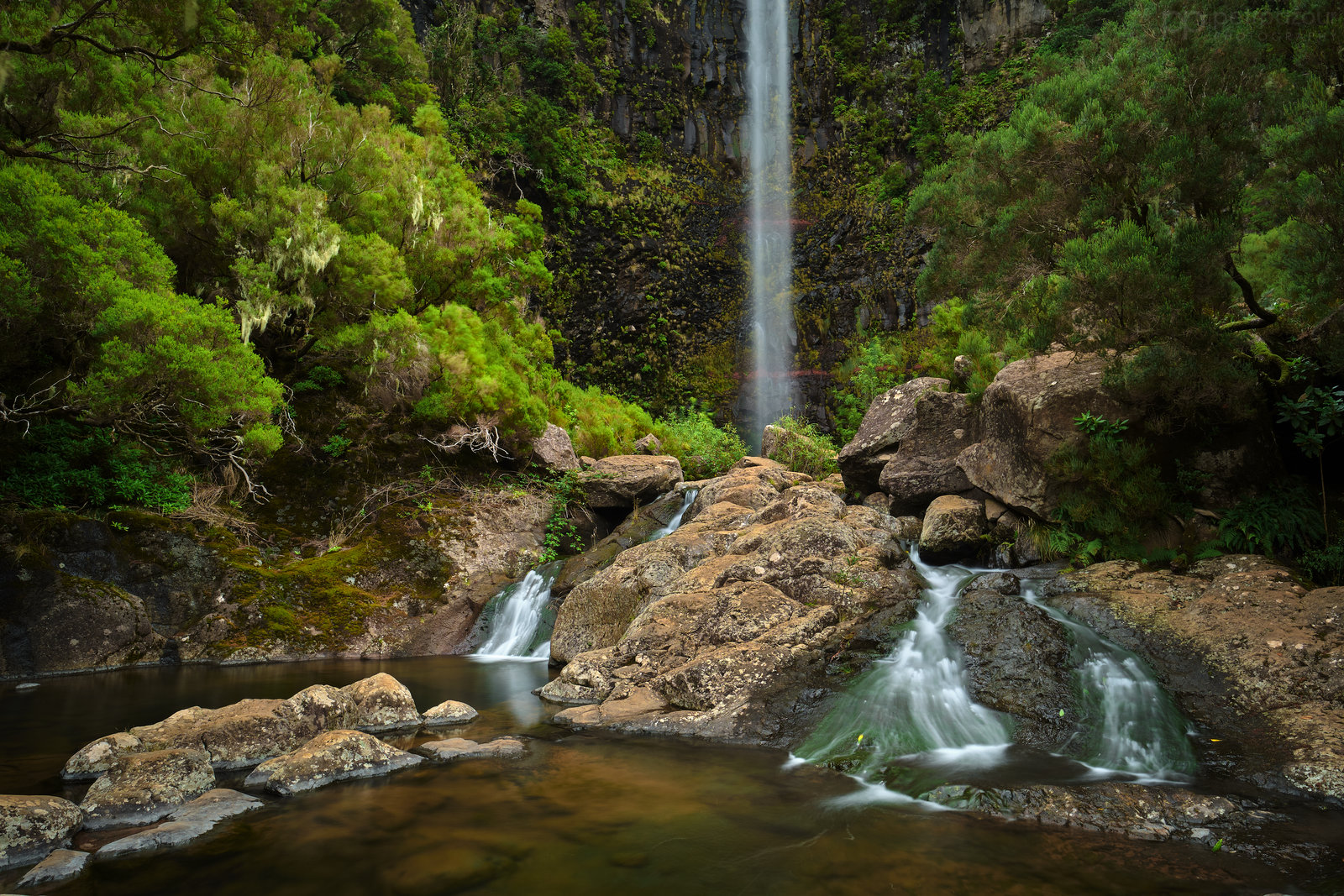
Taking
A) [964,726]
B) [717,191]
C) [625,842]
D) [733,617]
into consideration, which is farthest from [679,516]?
[717,191]

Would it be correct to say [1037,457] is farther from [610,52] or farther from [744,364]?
[610,52]

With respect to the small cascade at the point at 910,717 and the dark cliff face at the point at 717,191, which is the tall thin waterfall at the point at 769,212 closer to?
the dark cliff face at the point at 717,191

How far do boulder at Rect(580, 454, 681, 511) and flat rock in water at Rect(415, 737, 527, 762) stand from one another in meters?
9.14

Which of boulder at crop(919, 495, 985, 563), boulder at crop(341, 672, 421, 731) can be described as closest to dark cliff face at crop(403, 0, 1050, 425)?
boulder at crop(919, 495, 985, 563)

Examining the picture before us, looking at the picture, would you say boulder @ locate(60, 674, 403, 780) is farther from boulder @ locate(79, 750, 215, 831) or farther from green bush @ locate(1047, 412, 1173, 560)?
green bush @ locate(1047, 412, 1173, 560)

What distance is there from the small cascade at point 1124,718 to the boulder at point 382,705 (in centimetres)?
605

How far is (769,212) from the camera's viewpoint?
31.8 m

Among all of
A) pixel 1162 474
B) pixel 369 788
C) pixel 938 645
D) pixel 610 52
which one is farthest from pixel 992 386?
pixel 610 52

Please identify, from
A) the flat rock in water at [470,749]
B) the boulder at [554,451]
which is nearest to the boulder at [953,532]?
the flat rock in water at [470,749]

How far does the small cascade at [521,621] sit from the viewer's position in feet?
35.9

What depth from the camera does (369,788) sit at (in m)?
5.04

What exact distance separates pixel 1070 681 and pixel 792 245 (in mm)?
27517

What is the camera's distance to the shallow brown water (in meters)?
3.71

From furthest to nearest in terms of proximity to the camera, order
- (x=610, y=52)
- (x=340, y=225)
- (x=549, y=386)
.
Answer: (x=610, y=52) < (x=549, y=386) < (x=340, y=225)
